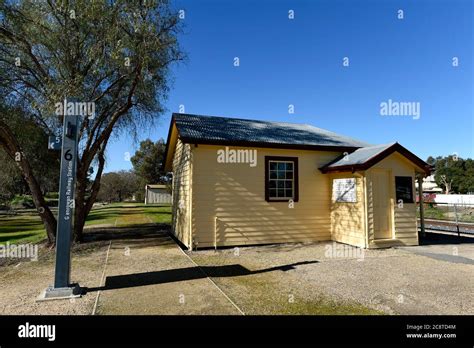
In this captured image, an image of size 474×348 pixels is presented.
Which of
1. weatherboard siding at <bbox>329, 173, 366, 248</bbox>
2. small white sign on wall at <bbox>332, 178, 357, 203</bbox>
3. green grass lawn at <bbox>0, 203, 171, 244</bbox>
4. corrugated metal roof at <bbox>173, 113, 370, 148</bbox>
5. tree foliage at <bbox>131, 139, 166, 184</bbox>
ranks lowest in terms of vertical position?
green grass lawn at <bbox>0, 203, 171, 244</bbox>

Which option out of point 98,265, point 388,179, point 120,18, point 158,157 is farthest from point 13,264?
point 158,157

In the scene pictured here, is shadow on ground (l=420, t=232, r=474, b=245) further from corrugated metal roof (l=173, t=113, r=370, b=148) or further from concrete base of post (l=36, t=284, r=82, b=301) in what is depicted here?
concrete base of post (l=36, t=284, r=82, b=301)

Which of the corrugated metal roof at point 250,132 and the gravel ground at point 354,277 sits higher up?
the corrugated metal roof at point 250,132

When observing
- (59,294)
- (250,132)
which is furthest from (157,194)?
(59,294)

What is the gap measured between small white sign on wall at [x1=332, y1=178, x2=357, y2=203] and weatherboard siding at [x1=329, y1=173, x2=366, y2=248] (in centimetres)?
11

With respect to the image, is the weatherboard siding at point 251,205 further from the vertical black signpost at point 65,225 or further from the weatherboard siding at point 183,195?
the vertical black signpost at point 65,225

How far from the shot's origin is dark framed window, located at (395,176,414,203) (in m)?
10.5

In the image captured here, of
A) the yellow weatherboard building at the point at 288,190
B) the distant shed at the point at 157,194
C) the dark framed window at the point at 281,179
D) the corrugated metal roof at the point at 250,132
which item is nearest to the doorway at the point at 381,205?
the yellow weatherboard building at the point at 288,190

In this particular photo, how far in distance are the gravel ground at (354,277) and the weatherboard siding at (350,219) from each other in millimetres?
573

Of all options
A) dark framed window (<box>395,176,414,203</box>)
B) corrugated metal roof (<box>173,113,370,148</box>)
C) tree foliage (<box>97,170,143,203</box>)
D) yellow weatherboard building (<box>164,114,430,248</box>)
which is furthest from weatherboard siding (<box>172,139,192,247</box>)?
tree foliage (<box>97,170,143,203</box>)

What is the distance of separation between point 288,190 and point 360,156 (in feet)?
9.29

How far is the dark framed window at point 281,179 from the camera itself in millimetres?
10977

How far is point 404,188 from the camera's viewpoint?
10586mm
